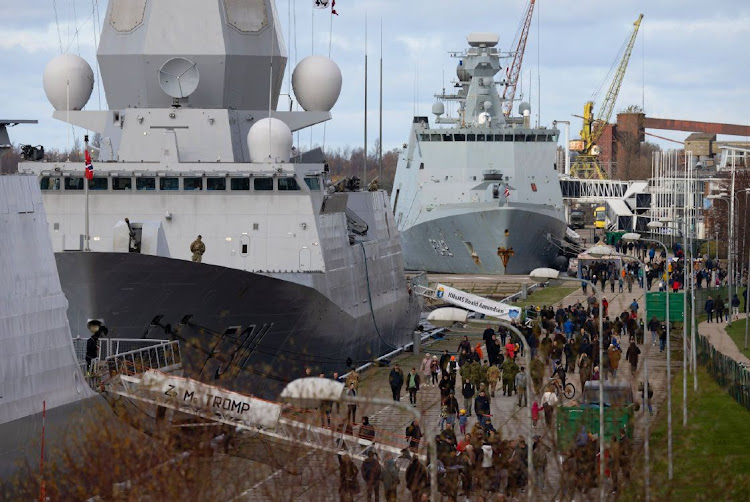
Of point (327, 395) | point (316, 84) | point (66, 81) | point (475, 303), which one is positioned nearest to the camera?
point (327, 395)

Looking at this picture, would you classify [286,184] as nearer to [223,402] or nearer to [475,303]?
[223,402]

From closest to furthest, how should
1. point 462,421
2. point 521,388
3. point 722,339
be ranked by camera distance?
point 462,421
point 521,388
point 722,339

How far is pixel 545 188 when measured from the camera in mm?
85250

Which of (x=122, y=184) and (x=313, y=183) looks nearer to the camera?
(x=122, y=184)

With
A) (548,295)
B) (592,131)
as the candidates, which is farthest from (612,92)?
(548,295)

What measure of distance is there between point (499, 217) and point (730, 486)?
58.1 m

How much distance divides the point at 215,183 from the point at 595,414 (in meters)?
11.8

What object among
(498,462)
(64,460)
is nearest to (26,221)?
(64,460)

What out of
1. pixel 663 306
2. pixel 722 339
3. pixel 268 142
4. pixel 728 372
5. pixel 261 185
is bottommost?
pixel 722 339

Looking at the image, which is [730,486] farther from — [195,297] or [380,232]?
[380,232]

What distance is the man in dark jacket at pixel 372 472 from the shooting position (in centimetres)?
2302

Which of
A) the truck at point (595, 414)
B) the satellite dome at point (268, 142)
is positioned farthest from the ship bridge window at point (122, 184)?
the truck at point (595, 414)

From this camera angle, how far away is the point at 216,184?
113 ft

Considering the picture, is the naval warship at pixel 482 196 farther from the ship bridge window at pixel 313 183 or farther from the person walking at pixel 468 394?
the person walking at pixel 468 394
